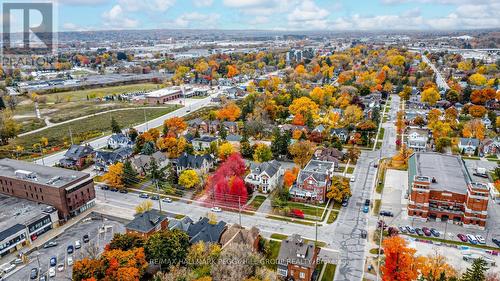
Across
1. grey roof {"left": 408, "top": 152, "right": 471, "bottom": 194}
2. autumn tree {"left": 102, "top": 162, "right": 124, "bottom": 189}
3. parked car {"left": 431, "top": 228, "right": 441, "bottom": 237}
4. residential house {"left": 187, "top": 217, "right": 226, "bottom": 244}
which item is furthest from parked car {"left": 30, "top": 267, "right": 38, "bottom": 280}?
grey roof {"left": 408, "top": 152, "right": 471, "bottom": 194}

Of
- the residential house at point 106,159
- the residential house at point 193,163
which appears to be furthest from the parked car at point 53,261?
the residential house at point 106,159

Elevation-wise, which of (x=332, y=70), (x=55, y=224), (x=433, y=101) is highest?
(x=332, y=70)

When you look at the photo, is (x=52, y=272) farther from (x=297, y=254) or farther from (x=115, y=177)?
(x=297, y=254)

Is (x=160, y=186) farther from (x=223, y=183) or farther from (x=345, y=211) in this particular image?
(x=345, y=211)

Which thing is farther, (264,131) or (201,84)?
(201,84)

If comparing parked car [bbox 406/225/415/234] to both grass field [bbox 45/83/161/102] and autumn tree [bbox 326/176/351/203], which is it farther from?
grass field [bbox 45/83/161/102]

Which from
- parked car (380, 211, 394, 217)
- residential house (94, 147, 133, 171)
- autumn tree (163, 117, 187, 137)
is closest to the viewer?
parked car (380, 211, 394, 217)

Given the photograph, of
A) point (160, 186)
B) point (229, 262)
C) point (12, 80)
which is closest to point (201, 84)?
point (12, 80)

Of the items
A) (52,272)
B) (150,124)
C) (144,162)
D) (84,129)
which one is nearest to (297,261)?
A: (52,272)
